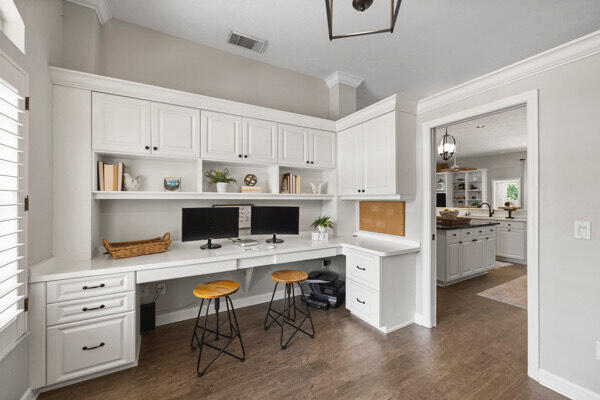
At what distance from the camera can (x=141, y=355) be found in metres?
2.17

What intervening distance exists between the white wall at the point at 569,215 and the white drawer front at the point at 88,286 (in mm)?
3081

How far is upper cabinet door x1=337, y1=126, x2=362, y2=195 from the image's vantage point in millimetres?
3148

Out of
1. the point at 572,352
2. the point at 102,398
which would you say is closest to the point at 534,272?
the point at 572,352

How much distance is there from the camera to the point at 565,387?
1768 mm

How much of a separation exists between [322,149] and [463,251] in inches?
113

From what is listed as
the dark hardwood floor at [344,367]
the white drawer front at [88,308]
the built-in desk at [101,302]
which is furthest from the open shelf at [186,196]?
the dark hardwood floor at [344,367]

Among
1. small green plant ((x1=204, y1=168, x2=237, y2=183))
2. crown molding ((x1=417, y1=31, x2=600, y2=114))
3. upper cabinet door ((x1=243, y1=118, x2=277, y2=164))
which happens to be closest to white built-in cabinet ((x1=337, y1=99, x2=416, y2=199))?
crown molding ((x1=417, y1=31, x2=600, y2=114))

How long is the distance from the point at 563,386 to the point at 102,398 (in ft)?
10.2

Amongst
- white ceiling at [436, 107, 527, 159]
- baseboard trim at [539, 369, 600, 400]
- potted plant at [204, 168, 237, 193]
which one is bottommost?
baseboard trim at [539, 369, 600, 400]

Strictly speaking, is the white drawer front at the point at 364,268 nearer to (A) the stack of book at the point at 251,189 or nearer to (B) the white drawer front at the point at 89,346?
(A) the stack of book at the point at 251,189

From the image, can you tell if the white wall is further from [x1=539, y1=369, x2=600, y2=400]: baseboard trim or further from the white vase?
the white vase

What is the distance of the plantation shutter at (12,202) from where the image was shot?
1.39 meters

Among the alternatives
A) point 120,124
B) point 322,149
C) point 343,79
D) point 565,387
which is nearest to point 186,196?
point 120,124

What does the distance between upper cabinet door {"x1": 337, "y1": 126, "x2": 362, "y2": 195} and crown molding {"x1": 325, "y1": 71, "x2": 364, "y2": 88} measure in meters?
0.88
